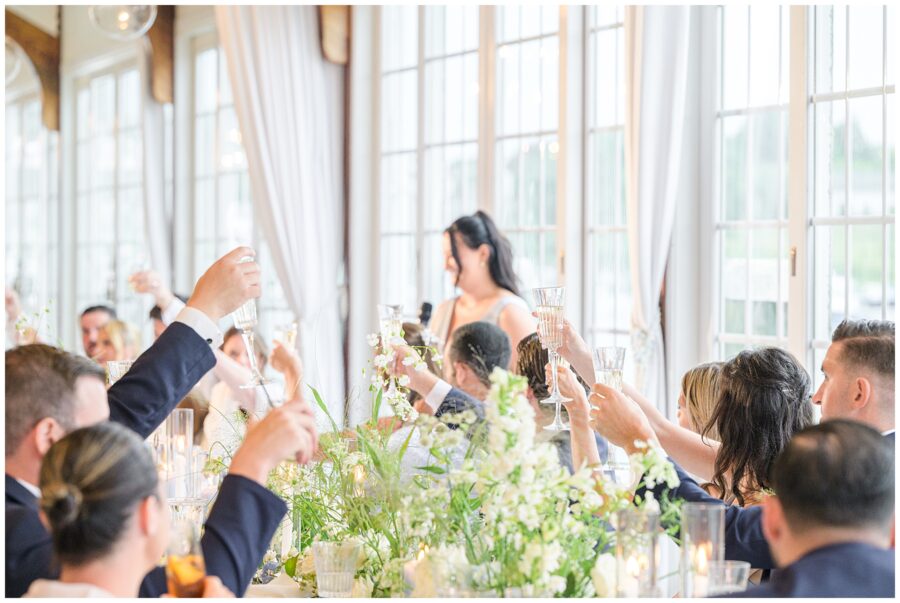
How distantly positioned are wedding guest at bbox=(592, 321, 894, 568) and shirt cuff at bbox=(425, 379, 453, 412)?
0.75 meters

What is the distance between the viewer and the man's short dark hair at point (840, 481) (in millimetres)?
1507

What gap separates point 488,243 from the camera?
477 cm

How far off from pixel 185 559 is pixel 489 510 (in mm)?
460

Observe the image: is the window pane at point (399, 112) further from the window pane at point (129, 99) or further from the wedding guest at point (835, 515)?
the wedding guest at point (835, 515)

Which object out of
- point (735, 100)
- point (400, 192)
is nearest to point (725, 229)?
point (735, 100)

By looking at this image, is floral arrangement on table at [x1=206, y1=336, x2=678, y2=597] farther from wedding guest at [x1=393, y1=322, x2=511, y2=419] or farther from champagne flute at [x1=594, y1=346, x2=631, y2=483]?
wedding guest at [x1=393, y1=322, x2=511, y2=419]

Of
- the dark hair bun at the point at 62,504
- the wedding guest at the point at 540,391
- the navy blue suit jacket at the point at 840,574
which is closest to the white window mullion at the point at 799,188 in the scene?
the wedding guest at the point at 540,391

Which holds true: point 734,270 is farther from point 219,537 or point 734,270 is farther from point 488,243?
point 219,537

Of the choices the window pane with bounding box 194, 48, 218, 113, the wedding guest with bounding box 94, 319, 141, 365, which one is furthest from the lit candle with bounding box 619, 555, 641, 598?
the window pane with bounding box 194, 48, 218, 113

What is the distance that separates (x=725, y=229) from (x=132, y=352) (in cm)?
293

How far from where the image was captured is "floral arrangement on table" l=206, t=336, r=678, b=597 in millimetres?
1614

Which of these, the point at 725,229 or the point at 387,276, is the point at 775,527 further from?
the point at 387,276

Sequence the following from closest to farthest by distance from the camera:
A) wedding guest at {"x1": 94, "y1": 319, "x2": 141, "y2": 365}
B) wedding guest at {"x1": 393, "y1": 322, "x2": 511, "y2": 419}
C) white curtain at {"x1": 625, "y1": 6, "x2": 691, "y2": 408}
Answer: wedding guest at {"x1": 393, "y1": 322, "x2": 511, "y2": 419} → white curtain at {"x1": 625, "y1": 6, "x2": 691, "y2": 408} → wedding guest at {"x1": 94, "y1": 319, "x2": 141, "y2": 365}

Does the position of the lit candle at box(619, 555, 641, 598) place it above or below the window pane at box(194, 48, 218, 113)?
below
